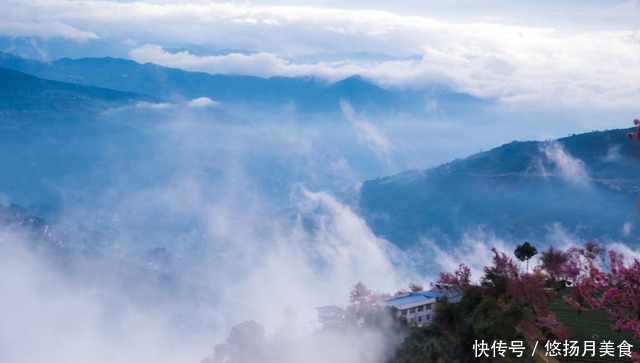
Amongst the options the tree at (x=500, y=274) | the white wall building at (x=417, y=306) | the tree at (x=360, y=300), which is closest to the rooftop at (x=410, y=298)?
the white wall building at (x=417, y=306)

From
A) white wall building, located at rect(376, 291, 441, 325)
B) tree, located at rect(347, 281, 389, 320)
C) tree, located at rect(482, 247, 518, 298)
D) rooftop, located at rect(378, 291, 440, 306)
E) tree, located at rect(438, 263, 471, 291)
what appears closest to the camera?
tree, located at rect(482, 247, 518, 298)

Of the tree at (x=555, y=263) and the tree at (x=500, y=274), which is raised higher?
the tree at (x=500, y=274)

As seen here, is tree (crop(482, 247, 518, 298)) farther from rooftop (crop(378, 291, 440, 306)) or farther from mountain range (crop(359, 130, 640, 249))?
mountain range (crop(359, 130, 640, 249))

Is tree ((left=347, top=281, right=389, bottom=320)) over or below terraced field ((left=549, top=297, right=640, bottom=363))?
below

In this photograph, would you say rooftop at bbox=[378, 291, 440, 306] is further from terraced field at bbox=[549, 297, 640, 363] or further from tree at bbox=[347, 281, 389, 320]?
terraced field at bbox=[549, 297, 640, 363]

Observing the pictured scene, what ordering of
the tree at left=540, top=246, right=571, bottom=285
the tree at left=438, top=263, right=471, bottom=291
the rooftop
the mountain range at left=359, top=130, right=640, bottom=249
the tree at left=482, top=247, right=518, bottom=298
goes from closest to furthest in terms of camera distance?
the tree at left=482, top=247, right=518, bottom=298, the tree at left=438, top=263, right=471, bottom=291, the tree at left=540, top=246, right=571, bottom=285, the rooftop, the mountain range at left=359, top=130, right=640, bottom=249

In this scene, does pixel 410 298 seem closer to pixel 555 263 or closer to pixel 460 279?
pixel 460 279

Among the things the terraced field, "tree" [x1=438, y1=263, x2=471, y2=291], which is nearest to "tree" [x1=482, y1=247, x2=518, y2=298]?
the terraced field

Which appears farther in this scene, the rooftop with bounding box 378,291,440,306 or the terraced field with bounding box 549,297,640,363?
the rooftop with bounding box 378,291,440,306

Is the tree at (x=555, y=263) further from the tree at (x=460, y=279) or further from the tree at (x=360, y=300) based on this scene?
the tree at (x=360, y=300)

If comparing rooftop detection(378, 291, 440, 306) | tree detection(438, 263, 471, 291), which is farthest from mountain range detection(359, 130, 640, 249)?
tree detection(438, 263, 471, 291)

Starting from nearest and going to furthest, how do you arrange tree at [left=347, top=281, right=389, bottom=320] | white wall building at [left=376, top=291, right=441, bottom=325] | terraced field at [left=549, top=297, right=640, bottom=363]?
1. terraced field at [left=549, top=297, right=640, bottom=363]
2. white wall building at [left=376, top=291, right=441, bottom=325]
3. tree at [left=347, top=281, right=389, bottom=320]

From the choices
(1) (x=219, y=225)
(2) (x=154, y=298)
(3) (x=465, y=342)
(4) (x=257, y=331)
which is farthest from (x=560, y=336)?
(1) (x=219, y=225)

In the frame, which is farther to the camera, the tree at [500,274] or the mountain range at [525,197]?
the mountain range at [525,197]
